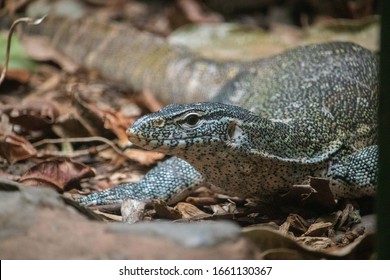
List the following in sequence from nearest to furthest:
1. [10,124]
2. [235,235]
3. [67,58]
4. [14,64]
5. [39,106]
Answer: [235,235], [10,124], [39,106], [14,64], [67,58]

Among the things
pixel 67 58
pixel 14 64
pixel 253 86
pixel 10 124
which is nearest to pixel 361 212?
pixel 253 86

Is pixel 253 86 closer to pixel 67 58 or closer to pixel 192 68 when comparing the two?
pixel 192 68

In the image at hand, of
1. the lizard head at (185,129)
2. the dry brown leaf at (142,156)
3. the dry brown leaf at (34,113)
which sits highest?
the lizard head at (185,129)

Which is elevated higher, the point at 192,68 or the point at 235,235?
the point at 235,235

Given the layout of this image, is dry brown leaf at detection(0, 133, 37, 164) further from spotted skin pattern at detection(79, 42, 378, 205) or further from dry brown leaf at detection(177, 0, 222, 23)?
dry brown leaf at detection(177, 0, 222, 23)

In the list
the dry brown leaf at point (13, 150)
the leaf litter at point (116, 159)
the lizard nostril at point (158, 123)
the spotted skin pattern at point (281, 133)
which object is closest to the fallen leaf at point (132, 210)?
the leaf litter at point (116, 159)

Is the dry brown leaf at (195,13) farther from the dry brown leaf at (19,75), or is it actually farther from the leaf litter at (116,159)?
the dry brown leaf at (19,75)

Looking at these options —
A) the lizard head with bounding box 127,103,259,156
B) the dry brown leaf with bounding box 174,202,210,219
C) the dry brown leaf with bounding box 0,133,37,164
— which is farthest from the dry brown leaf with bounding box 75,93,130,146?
the lizard head with bounding box 127,103,259,156

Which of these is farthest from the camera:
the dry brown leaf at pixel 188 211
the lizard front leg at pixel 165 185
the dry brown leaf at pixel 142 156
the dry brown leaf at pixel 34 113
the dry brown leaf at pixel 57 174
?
the dry brown leaf at pixel 34 113
